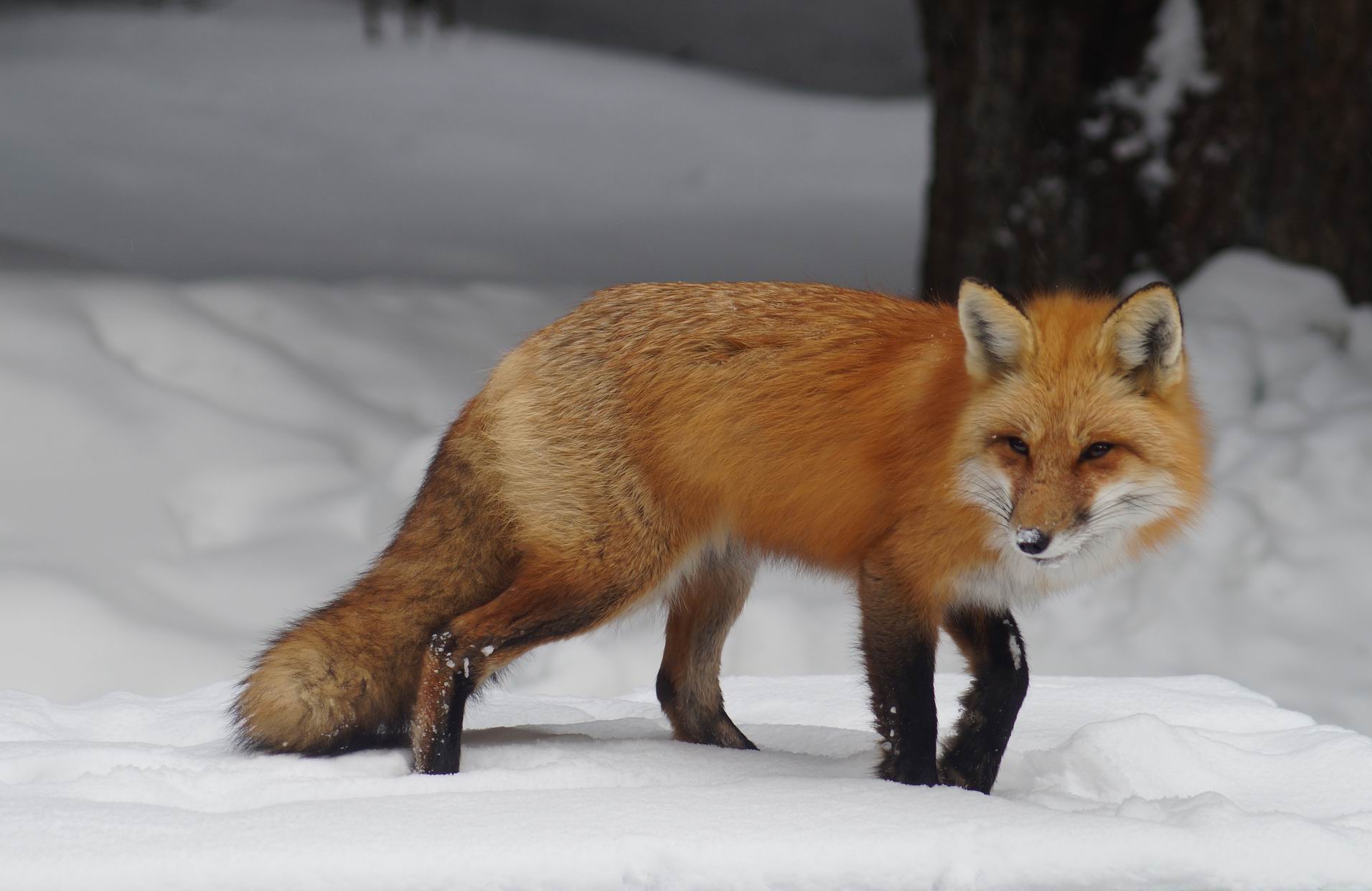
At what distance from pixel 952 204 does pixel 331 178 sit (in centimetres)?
650

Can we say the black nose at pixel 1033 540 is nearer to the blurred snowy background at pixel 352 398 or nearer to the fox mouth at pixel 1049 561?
the fox mouth at pixel 1049 561

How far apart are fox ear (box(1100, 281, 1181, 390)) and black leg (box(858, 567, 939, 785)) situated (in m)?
0.58

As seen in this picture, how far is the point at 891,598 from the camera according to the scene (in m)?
2.60

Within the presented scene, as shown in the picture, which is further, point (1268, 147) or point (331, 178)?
point (331, 178)

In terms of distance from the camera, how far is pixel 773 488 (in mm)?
2766

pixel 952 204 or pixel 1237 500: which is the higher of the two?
pixel 952 204

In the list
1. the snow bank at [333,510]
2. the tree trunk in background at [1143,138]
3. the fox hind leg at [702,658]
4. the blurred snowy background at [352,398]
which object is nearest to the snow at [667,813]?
the fox hind leg at [702,658]

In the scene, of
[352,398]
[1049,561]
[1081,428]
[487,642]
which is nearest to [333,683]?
[487,642]

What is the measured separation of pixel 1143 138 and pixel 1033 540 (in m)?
4.19

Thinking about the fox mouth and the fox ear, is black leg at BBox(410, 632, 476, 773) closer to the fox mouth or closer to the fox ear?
the fox mouth

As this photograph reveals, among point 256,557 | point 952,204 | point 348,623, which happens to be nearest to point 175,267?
point 256,557

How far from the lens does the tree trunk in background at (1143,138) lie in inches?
224

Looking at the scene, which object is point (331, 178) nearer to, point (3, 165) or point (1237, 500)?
point (3, 165)

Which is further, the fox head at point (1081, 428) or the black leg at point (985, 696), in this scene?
the black leg at point (985, 696)
